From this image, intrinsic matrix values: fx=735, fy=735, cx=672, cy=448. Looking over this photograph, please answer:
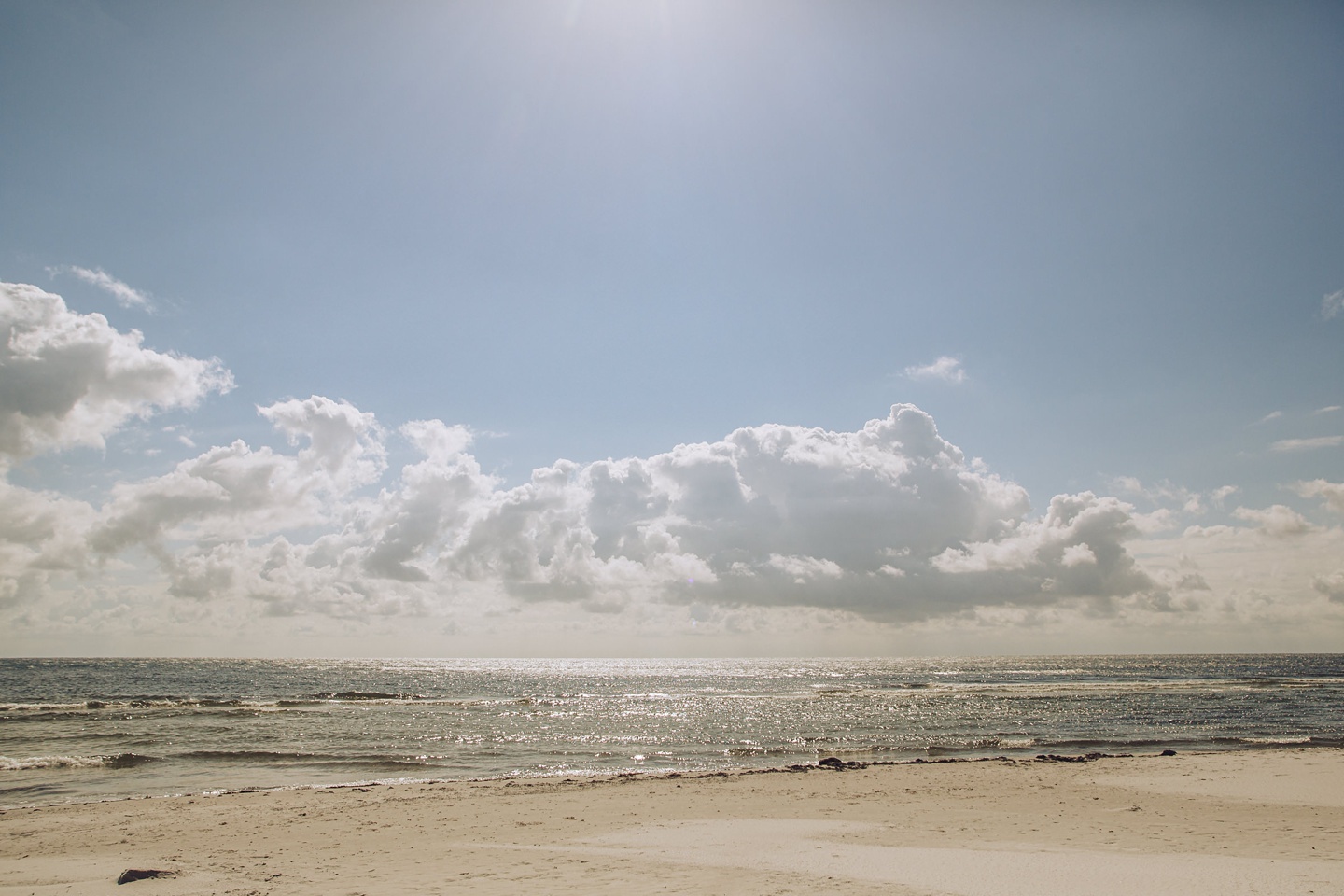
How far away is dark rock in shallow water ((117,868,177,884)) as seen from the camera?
13344 mm

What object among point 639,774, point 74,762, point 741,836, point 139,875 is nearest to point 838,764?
point 639,774

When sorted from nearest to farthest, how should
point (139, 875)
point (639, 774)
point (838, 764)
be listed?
1. point (139, 875)
2. point (639, 774)
3. point (838, 764)

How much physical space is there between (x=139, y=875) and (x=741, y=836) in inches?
466

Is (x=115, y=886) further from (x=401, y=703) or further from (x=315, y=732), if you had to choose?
(x=401, y=703)

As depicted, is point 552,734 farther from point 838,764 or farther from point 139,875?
point 139,875

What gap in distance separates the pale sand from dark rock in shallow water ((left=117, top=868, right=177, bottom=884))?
0.25 metres

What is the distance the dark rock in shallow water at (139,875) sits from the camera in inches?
525

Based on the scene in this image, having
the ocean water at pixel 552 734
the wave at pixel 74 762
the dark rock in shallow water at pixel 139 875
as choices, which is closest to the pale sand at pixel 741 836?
the dark rock in shallow water at pixel 139 875

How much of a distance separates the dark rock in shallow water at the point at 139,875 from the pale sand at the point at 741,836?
0.81 feet

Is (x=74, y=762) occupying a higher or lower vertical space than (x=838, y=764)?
higher

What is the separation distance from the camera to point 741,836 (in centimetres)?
1673

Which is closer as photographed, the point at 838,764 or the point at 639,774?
the point at 639,774

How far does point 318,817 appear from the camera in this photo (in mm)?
20047

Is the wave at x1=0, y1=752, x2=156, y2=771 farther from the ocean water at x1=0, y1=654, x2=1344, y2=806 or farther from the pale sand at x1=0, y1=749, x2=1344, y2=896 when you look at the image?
the pale sand at x1=0, y1=749, x2=1344, y2=896
